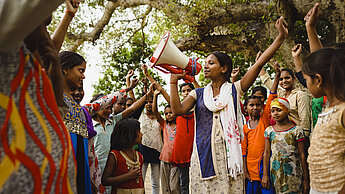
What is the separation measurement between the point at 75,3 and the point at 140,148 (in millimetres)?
4490

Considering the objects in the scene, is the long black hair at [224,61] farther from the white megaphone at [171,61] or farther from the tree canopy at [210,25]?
the tree canopy at [210,25]

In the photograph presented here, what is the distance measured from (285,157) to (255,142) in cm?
60

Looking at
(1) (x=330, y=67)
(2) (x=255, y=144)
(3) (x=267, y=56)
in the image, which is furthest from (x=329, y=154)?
(2) (x=255, y=144)

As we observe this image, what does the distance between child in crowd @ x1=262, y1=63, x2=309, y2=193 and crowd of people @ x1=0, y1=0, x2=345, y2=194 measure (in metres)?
0.01

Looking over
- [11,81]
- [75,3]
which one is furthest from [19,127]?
[75,3]

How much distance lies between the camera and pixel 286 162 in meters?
4.03

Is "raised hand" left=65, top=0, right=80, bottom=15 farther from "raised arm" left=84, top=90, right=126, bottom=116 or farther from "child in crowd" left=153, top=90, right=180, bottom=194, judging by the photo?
"child in crowd" left=153, top=90, right=180, bottom=194

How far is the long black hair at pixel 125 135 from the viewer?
362 centimetres

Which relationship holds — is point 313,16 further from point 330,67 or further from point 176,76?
point 176,76

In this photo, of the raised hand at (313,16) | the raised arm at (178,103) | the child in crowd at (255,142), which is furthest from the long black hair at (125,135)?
the raised hand at (313,16)

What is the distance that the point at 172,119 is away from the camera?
6125 millimetres

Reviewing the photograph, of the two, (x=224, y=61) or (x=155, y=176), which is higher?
(x=224, y=61)

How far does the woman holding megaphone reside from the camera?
9.93 feet

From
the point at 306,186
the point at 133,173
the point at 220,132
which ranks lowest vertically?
the point at 306,186
